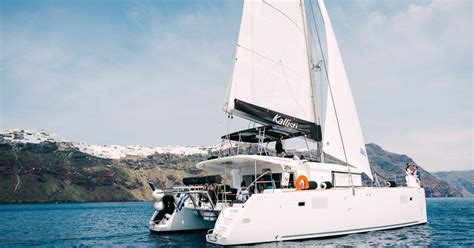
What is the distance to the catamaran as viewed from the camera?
15.7m

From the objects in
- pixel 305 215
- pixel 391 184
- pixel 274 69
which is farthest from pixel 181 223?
pixel 391 184

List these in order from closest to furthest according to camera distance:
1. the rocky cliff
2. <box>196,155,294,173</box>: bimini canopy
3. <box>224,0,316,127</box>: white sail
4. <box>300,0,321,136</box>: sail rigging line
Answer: <box>196,155,294,173</box>: bimini canopy, <box>224,0,316,127</box>: white sail, <box>300,0,321,136</box>: sail rigging line, the rocky cliff

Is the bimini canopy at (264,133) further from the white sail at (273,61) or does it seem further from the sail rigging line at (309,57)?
the sail rigging line at (309,57)

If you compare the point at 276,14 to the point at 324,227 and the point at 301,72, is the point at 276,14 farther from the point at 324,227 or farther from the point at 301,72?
the point at 324,227

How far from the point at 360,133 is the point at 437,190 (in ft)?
669

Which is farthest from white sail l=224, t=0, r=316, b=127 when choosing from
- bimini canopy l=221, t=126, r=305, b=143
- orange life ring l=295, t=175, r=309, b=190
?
orange life ring l=295, t=175, r=309, b=190

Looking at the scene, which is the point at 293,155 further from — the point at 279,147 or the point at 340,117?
the point at 340,117

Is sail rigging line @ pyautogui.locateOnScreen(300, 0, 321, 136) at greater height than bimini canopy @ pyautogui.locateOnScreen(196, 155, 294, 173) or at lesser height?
greater

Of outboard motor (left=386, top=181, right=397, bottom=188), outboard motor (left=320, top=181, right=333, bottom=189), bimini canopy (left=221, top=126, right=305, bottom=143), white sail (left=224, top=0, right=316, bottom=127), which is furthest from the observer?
outboard motor (left=386, top=181, right=397, bottom=188)

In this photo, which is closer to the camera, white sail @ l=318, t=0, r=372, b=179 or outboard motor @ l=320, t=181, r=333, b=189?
outboard motor @ l=320, t=181, r=333, b=189

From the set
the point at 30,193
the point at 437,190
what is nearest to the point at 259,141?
the point at 30,193

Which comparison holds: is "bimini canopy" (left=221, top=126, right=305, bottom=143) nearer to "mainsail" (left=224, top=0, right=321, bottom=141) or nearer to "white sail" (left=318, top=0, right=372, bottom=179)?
"mainsail" (left=224, top=0, right=321, bottom=141)

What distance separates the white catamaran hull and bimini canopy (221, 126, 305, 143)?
3.69 m

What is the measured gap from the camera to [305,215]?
15.0m
